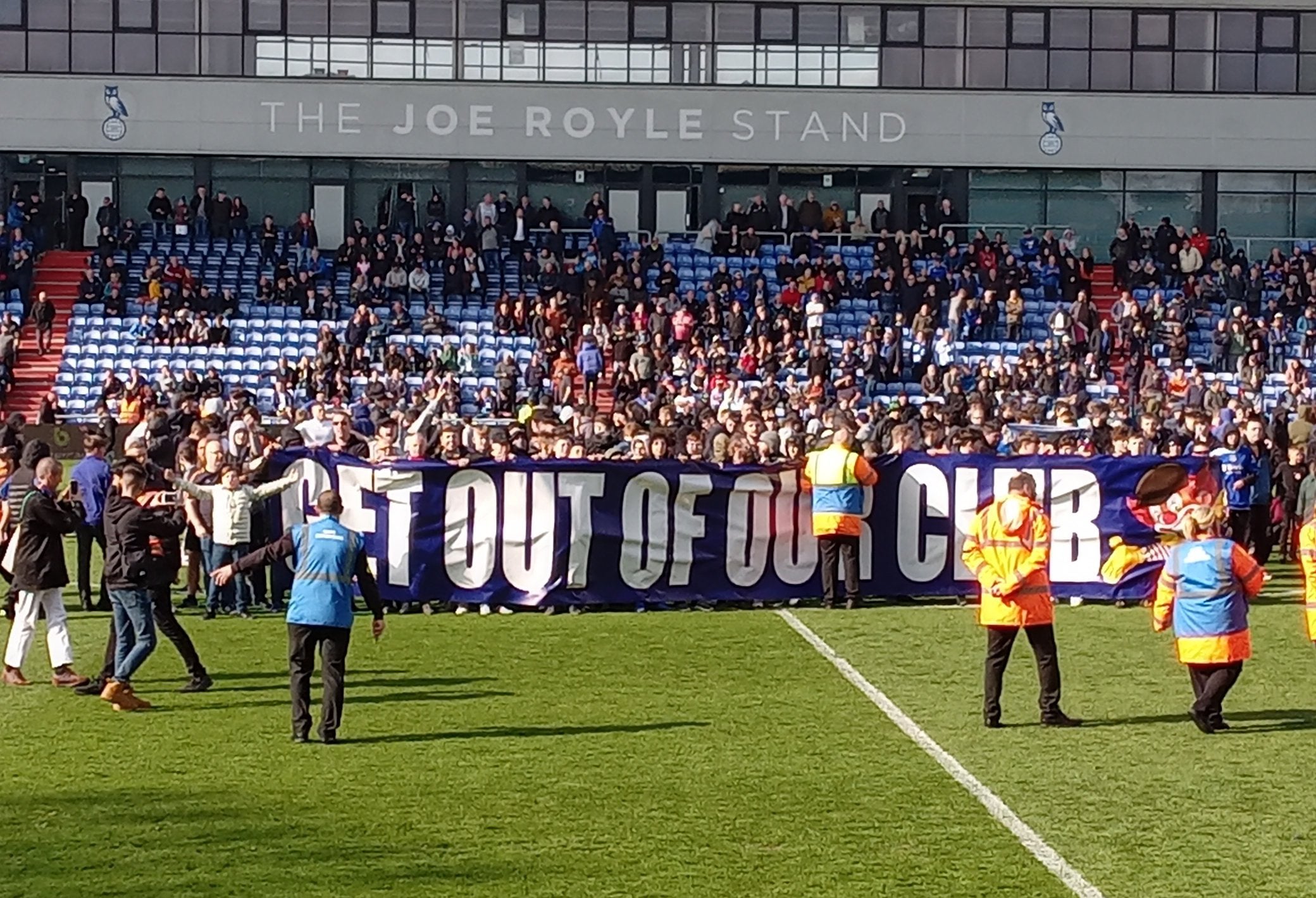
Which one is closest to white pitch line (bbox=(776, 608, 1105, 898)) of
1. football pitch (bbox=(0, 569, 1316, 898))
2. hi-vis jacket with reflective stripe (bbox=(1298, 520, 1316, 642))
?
football pitch (bbox=(0, 569, 1316, 898))

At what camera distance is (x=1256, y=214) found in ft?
157

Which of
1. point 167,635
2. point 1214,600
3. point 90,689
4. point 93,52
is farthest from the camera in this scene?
point 93,52

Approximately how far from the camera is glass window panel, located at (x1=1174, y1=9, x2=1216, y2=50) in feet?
154

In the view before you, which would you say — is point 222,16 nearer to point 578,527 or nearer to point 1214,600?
point 578,527

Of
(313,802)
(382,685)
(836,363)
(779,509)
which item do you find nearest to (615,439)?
(779,509)

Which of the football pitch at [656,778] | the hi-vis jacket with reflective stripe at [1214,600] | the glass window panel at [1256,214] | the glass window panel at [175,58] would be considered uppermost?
the glass window panel at [175,58]

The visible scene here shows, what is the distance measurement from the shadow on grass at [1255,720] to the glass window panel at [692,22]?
1338 inches

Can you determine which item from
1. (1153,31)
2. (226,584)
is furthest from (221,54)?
(226,584)

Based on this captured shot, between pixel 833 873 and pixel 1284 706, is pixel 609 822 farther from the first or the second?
pixel 1284 706

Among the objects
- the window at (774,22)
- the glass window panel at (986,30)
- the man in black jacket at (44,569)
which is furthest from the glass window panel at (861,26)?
the man in black jacket at (44,569)

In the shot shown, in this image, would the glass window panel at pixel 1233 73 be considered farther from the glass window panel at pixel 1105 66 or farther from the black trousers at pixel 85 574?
the black trousers at pixel 85 574

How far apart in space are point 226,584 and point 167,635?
4.14 meters

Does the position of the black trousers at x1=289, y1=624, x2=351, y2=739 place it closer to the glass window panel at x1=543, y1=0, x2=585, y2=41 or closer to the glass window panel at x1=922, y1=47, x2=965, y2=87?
the glass window panel at x1=543, y1=0, x2=585, y2=41

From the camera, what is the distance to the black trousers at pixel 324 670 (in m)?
12.8
